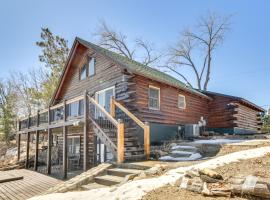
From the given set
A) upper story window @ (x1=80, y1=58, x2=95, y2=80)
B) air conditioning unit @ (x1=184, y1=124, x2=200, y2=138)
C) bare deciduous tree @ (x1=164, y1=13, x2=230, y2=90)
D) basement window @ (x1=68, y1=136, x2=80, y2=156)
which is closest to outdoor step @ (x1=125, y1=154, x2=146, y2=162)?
air conditioning unit @ (x1=184, y1=124, x2=200, y2=138)

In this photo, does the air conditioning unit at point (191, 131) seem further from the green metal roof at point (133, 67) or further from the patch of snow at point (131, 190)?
the patch of snow at point (131, 190)

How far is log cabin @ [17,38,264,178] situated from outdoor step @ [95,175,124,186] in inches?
42.5

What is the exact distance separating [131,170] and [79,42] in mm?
10596

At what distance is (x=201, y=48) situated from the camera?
3262cm

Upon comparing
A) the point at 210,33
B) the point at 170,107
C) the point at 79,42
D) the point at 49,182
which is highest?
the point at 210,33

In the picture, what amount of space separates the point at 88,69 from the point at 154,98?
519 cm

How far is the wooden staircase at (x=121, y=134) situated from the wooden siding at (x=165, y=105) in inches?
37.0

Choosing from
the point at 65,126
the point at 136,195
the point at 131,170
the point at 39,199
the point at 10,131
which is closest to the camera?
the point at 136,195

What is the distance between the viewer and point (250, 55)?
25.5 meters

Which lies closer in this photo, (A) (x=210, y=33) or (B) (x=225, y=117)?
(B) (x=225, y=117)

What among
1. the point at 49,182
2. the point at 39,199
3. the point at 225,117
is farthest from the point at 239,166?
the point at 225,117

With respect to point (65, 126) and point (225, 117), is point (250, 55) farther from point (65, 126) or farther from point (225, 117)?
point (65, 126)

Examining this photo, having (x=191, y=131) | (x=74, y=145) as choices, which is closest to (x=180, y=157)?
(x=191, y=131)

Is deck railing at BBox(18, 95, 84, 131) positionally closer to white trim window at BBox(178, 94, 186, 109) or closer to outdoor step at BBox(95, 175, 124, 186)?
outdoor step at BBox(95, 175, 124, 186)
